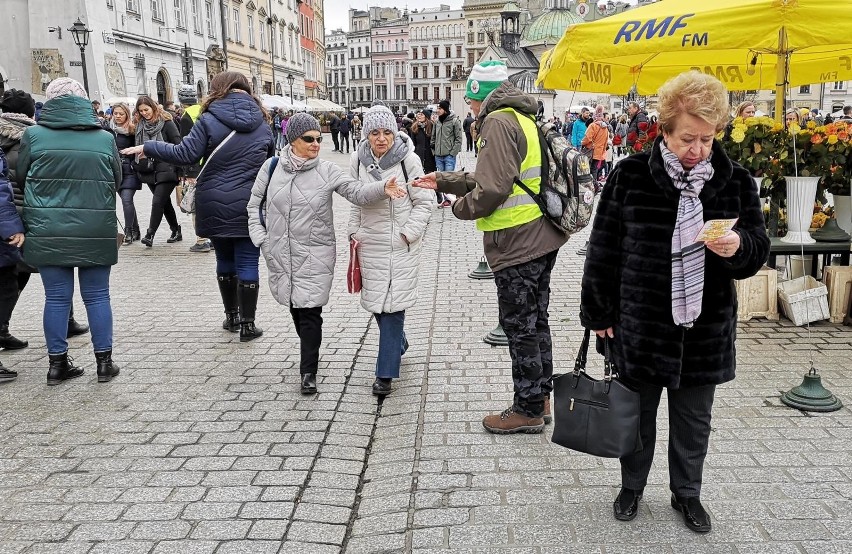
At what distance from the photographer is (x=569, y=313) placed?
693 centimetres

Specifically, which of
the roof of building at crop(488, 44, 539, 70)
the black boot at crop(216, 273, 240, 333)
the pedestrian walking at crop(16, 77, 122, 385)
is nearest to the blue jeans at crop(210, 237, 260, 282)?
the black boot at crop(216, 273, 240, 333)

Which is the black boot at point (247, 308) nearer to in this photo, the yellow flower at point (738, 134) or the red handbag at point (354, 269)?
the red handbag at point (354, 269)

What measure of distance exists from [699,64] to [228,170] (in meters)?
5.83

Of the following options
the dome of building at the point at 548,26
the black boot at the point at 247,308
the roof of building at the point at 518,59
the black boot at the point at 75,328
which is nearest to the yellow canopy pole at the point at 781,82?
the black boot at the point at 247,308

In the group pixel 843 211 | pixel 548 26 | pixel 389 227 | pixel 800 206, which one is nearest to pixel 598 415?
pixel 389 227

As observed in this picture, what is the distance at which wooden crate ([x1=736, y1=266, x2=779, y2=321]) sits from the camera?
6441 mm

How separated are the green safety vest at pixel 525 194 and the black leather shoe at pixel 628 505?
145cm

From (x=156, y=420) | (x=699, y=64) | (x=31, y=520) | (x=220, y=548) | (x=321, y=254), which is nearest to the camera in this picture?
(x=220, y=548)

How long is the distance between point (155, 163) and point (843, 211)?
815 centimetres

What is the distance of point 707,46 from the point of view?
233 inches

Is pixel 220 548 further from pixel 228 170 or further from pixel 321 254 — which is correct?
pixel 228 170

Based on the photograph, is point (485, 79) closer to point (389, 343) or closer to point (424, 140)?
point (389, 343)

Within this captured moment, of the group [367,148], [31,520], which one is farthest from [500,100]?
[31,520]

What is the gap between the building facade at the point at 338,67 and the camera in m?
149
